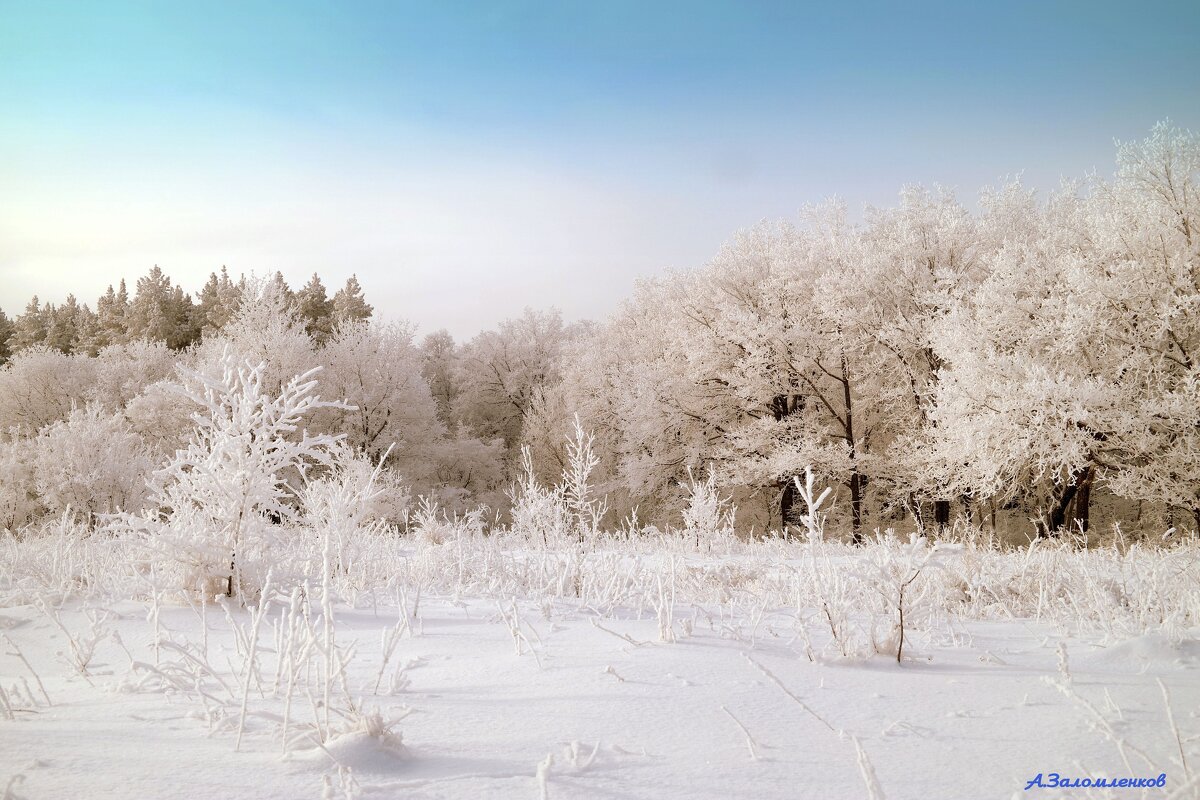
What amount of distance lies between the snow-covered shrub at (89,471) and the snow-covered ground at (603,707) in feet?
66.4

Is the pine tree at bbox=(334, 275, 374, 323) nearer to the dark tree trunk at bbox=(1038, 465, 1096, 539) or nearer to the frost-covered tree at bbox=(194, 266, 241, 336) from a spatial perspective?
the frost-covered tree at bbox=(194, 266, 241, 336)

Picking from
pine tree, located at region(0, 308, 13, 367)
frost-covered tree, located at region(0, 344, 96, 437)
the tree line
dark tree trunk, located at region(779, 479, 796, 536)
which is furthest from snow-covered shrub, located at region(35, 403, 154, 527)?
pine tree, located at region(0, 308, 13, 367)

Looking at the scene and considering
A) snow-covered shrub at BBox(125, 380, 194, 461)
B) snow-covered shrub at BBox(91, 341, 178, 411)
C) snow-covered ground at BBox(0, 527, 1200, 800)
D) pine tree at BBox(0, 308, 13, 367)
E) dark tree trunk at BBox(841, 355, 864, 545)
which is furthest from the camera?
pine tree at BBox(0, 308, 13, 367)

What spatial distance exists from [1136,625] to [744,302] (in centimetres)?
2236

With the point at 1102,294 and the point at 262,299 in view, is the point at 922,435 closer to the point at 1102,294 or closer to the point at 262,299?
the point at 1102,294

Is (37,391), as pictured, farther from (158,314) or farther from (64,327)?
(64,327)

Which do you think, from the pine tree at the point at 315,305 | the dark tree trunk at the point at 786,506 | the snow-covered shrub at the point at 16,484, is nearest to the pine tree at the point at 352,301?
the pine tree at the point at 315,305

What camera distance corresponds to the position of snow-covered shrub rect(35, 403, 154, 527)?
70.1 ft

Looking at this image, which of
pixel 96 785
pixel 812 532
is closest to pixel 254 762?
pixel 96 785

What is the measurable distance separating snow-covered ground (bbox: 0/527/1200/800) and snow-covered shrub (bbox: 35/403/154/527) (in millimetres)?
20252

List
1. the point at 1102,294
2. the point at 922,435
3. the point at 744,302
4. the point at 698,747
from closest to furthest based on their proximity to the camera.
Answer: the point at 698,747
the point at 1102,294
the point at 922,435
the point at 744,302

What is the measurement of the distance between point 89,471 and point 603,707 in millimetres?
24841

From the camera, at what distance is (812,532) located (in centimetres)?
335

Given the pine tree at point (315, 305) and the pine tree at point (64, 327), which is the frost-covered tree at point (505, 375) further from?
the pine tree at point (64, 327)
